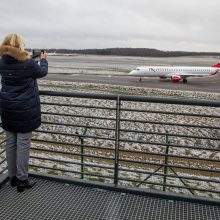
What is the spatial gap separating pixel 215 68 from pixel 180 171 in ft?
148

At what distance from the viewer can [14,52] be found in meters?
3.75

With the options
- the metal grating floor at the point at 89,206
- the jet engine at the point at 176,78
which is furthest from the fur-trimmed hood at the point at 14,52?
the jet engine at the point at 176,78

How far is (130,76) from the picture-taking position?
52.1 metres

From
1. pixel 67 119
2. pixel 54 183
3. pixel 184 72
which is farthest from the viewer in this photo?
pixel 184 72

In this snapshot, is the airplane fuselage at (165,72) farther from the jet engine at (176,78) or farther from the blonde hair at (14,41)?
the blonde hair at (14,41)

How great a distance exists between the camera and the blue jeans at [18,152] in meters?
4.17

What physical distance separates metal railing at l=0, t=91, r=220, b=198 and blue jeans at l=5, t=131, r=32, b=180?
1.24 ft

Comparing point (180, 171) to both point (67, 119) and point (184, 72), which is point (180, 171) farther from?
point (184, 72)

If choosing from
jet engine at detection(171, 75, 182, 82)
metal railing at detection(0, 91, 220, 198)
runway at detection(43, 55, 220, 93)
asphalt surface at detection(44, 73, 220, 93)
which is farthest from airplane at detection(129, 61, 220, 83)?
metal railing at detection(0, 91, 220, 198)

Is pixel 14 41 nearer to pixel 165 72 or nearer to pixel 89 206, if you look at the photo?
pixel 89 206

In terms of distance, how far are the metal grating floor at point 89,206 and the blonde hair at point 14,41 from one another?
6.13 ft

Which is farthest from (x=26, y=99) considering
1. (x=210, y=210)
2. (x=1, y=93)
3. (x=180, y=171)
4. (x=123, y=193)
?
(x=180, y=171)

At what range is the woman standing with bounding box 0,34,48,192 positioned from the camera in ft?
12.4

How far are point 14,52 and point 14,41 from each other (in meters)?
0.12
